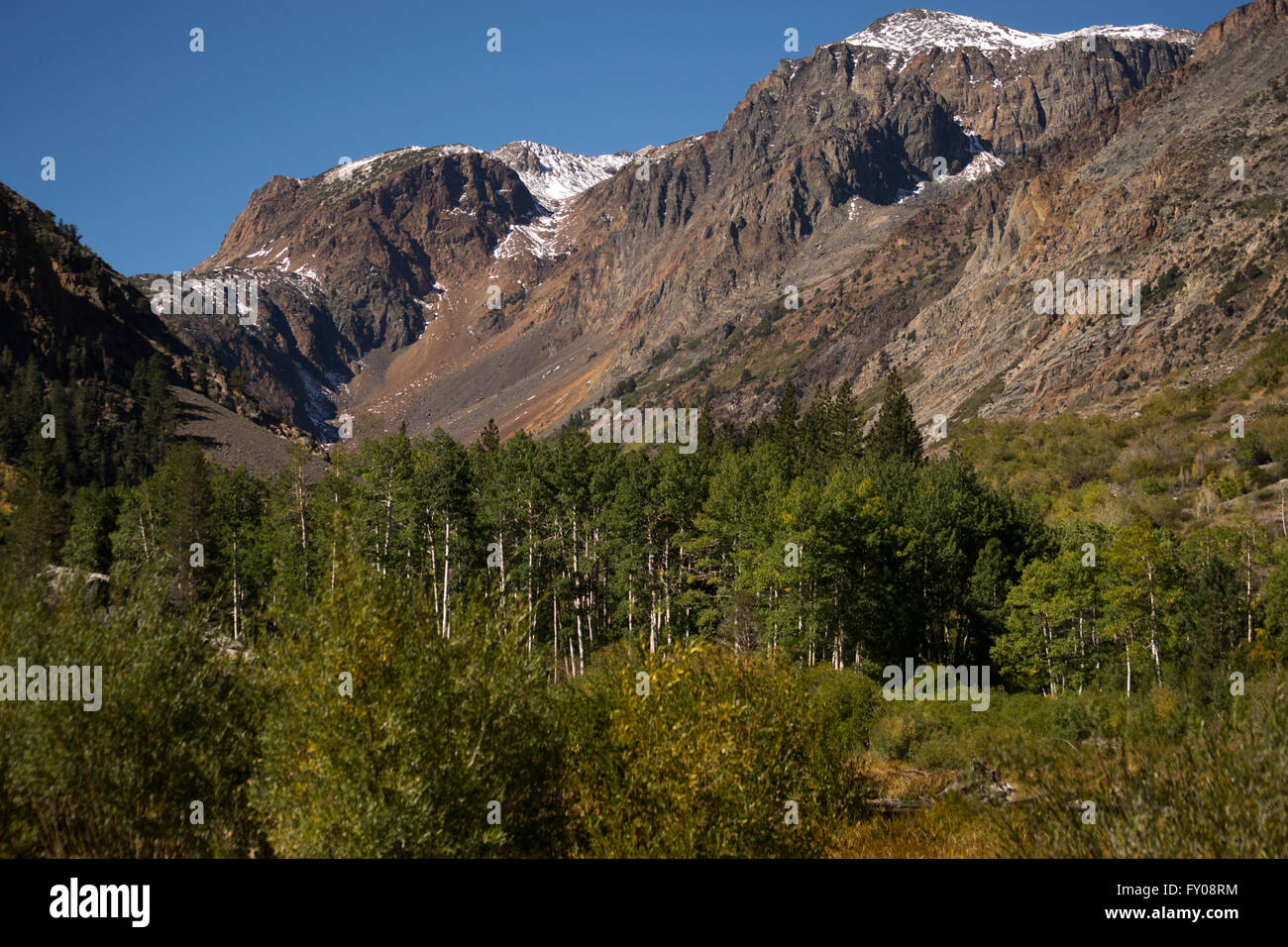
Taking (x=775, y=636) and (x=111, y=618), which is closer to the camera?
(x=111, y=618)

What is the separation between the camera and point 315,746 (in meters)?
17.1

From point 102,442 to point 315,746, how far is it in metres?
142

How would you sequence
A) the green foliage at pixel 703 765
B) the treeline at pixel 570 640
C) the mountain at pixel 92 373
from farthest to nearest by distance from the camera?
the mountain at pixel 92 373, the green foliage at pixel 703 765, the treeline at pixel 570 640

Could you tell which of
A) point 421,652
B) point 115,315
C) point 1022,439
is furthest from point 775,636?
point 115,315

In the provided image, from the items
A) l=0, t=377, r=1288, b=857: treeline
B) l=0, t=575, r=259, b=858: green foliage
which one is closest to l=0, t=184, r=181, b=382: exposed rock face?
l=0, t=377, r=1288, b=857: treeline

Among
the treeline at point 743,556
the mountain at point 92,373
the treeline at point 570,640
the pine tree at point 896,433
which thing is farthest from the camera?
the mountain at point 92,373

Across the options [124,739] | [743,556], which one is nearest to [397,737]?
[124,739]

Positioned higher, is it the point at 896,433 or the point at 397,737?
the point at 896,433

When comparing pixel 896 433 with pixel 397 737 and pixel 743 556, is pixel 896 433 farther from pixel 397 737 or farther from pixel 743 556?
pixel 397 737

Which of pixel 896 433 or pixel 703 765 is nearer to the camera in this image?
pixel 703 765

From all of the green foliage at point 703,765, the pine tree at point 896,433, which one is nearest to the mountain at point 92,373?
the pine tree at point 896,433

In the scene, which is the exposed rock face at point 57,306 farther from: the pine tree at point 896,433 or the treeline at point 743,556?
the pine tree at point 896,433

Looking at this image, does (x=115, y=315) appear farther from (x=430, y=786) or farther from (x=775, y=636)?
(x=430, y=786)

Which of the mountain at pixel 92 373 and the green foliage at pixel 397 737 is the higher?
the mountain at pixel 92 373
